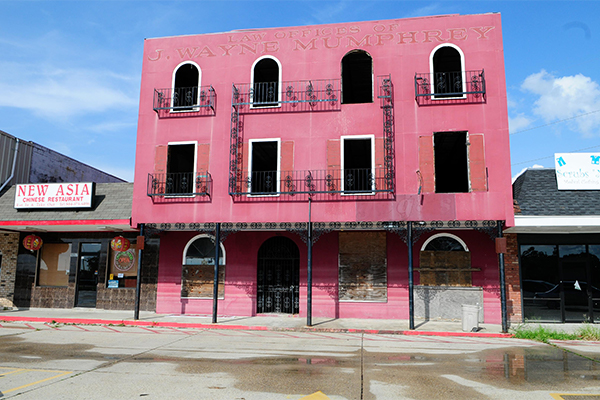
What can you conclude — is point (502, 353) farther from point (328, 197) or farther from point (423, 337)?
point (328, 197)

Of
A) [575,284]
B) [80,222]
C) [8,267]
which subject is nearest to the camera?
[575,284]

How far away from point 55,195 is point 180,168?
5140 millimetres

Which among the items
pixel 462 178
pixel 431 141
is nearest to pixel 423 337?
pixel 431 141

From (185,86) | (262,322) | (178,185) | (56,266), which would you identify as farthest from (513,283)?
(56,266)

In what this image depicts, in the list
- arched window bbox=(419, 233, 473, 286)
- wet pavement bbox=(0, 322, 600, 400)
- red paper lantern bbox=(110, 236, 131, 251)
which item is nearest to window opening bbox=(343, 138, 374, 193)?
arched window bbox=(419, 233, 473, 286)

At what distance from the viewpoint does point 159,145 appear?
58.6 feet

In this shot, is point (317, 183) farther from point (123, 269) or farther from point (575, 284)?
point (575, 284)

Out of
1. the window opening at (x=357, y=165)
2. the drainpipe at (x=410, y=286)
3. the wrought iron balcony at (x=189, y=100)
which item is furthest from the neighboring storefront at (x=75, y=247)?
the drainpipe at (x=410, y=286)

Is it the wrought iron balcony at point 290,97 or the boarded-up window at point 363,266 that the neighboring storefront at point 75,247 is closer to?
the wrought iron balcony at point 290,97

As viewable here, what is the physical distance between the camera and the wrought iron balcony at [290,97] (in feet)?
55.9

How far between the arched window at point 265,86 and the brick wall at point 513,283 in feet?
34.0

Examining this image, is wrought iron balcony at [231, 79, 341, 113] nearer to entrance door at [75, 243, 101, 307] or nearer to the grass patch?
entrance door at [75, 243, 101, 307]

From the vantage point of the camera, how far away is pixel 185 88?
18047mm

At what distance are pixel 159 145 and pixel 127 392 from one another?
40.2 feet
